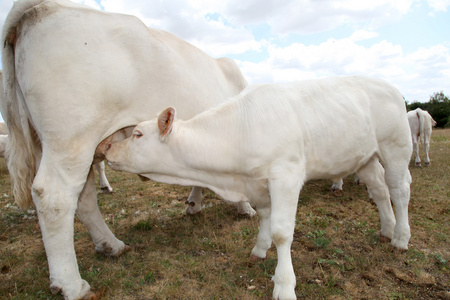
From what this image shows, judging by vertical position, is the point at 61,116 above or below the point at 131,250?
above

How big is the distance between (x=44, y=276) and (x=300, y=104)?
3462 millimetres

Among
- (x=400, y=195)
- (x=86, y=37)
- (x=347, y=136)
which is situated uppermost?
(x=86, y=37)

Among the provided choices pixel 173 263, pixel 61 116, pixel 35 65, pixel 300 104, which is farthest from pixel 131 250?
pixel 300 104

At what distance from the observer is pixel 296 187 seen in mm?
3299

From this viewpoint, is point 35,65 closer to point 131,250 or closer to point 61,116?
point 61,116

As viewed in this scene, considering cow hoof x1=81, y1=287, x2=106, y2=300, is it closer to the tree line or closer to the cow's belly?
the cow's belly

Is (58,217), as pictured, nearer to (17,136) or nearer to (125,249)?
(17,136)

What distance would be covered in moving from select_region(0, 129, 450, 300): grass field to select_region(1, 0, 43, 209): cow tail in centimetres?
104

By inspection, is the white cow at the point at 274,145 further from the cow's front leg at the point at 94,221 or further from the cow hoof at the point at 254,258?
the cow's front leg at the point at 94,221

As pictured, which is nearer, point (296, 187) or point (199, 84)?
point (296, 187)

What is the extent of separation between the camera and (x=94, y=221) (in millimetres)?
4070

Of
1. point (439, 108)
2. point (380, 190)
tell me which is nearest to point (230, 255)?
point (380, 190)

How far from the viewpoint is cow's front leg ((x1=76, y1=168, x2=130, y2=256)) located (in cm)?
399

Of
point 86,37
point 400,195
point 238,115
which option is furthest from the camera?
point 400,195
